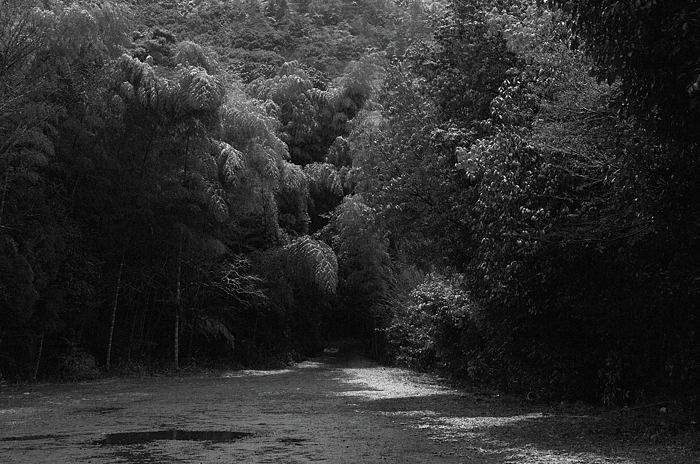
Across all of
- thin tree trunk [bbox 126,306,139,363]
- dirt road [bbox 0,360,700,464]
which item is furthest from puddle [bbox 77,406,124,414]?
thin tree trunk [bbox 126,306,139,363]

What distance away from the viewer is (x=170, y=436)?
8.98 m

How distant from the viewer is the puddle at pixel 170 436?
28.1 feet

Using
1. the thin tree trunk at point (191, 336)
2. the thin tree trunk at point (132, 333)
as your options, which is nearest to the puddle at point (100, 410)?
the thin tree trunk at point (132, 333)

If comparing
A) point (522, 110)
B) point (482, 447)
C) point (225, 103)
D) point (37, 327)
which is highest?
point (225, 103)

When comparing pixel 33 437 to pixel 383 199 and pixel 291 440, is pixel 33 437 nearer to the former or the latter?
pixel 291 440

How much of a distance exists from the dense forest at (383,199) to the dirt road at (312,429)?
5.10 ft

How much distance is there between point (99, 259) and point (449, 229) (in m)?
10.0

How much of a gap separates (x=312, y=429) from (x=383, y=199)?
7.78 meters

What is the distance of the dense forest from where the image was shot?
8539 millimetres

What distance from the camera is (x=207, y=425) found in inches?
398

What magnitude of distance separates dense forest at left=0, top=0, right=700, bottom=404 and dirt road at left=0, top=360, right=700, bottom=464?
1.55m

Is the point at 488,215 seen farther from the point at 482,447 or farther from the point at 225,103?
the point at 225,103

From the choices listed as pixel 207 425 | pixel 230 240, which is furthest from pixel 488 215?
pixel 230 240

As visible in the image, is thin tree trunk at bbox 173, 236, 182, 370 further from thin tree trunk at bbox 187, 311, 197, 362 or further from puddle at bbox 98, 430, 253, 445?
puddle at bbox 98, 430, 253, 445
